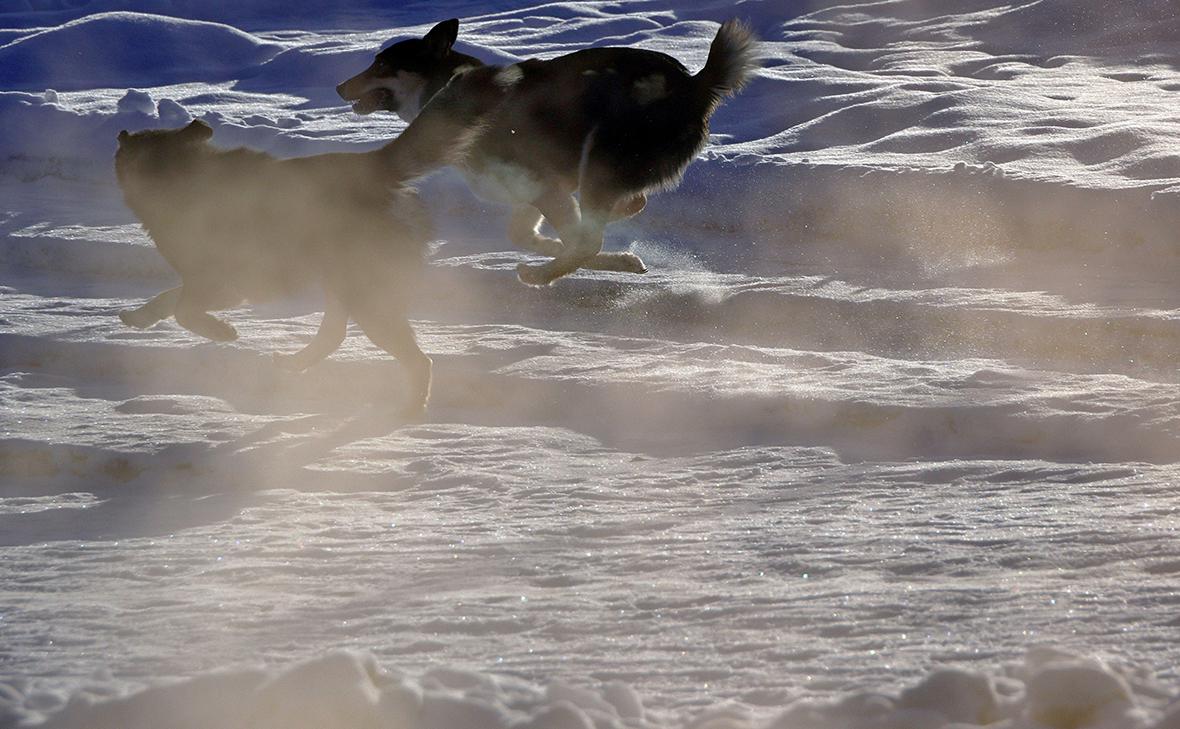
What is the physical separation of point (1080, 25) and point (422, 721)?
39.1ft

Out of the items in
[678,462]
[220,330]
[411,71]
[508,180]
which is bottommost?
[678,462]

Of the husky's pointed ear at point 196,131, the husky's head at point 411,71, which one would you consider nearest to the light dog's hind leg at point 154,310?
the husky's pointed ear at point 196,131

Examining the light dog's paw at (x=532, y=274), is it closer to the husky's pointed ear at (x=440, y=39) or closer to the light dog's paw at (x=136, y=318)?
the husky's pointed ear at (x=440, y=39)

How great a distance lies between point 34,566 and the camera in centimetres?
362

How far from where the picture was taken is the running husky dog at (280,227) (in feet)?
16.5

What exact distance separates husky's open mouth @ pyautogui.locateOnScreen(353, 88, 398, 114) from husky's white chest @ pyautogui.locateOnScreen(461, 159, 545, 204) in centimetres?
82

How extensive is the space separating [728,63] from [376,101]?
1.82 m

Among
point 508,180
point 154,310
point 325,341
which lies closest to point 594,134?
point 508,180

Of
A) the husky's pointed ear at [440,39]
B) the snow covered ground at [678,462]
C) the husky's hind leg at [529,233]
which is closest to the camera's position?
the snow covered ground at [678,462]

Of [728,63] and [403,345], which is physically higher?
[728,63]

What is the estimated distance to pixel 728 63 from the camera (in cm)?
640

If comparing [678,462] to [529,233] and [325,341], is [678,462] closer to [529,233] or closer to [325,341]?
[325,341]

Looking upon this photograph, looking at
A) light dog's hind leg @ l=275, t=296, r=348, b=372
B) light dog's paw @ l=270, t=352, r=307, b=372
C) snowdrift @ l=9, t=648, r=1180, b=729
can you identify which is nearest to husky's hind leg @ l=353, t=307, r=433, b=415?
light dog's hind leg @ l=275, t=296, r=348, b=372

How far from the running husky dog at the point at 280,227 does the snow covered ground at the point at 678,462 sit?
15.3 inches
